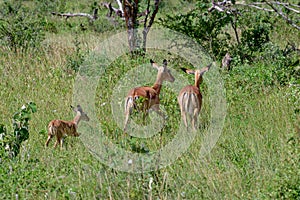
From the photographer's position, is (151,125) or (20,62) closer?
(151,125)

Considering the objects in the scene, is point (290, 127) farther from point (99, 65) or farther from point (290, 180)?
point (99, 65)

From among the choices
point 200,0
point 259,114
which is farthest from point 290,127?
point 200,0

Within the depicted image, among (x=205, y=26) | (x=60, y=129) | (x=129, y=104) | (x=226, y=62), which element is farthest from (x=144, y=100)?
(x=205, y=26)

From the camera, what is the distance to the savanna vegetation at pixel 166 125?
399cm

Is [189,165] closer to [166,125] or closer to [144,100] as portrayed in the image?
[166,125]

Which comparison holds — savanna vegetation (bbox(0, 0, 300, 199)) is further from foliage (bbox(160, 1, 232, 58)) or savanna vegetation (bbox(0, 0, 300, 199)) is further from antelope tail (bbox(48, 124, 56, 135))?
antelope tail (bbox(48, 124, 56, 135))

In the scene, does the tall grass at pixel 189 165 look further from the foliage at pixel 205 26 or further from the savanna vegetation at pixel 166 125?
the foliage at pixel 205 26

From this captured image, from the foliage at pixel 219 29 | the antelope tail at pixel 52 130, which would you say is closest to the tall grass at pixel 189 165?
the antelope tail at pixel 52 130

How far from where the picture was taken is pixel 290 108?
5.91 m

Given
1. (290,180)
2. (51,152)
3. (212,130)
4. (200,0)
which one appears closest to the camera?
(290,180)

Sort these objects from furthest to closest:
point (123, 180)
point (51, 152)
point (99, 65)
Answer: point (99, 65)
point (51, 152)
point (123, 180)

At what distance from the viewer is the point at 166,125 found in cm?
578

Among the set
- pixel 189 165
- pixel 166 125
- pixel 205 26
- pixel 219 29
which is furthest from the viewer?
pixel 219 29

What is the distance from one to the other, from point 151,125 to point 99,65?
289 centimetres
